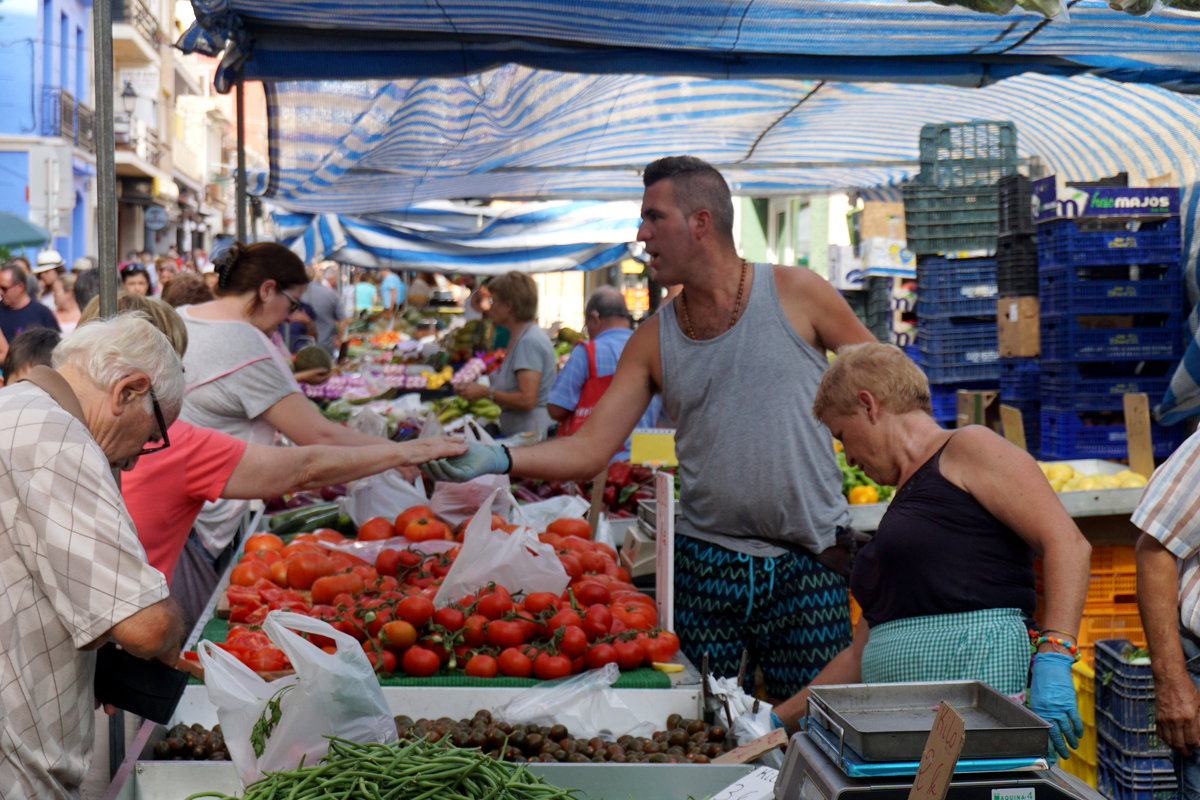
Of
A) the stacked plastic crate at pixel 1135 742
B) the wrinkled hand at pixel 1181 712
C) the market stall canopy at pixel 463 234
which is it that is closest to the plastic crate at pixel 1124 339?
the stacked plastic crate at pixel 1135 742

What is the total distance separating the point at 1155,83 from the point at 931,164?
3524 millimetres

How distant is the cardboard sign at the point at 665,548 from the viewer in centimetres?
353

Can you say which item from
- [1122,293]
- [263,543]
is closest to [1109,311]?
[1122,293]

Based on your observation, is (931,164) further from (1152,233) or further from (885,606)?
(885,606)

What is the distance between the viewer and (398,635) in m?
3.63

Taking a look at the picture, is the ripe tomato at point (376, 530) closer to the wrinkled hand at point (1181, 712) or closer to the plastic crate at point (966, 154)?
the wrinkled hand at point (1181, 712)

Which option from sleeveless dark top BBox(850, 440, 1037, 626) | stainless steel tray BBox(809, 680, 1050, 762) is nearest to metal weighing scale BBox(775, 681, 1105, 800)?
stainless steel tray BBox(809, 680, 1050, 762)

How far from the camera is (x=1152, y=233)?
6.77 meters

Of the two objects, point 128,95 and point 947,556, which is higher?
point 128,95

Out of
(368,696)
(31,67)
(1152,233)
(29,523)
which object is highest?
(31,67)

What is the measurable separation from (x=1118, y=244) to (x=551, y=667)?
4.74 meters

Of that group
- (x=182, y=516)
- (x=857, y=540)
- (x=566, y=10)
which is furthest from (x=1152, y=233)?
(x=182, y=516)

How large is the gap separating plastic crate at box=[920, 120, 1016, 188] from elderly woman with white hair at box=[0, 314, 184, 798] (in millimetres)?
7314

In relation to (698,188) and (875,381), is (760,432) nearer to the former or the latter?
(875,381)
